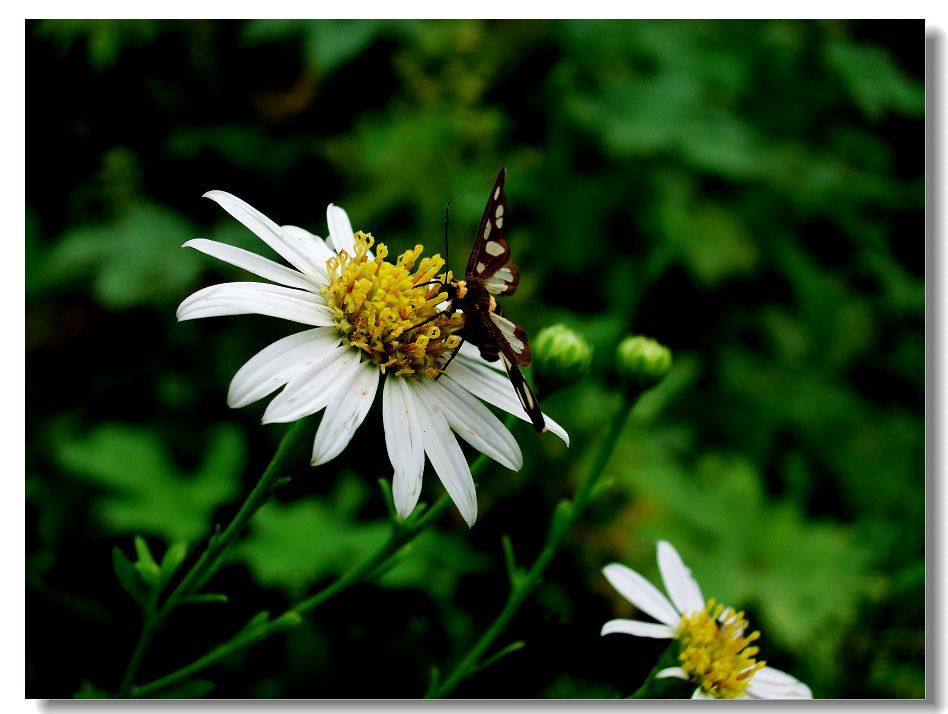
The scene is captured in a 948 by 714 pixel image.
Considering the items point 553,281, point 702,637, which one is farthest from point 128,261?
point 702,637

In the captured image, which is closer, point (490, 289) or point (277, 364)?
point (277, 364)

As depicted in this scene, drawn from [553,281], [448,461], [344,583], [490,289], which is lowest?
[344,583]

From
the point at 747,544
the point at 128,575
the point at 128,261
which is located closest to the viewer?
the point at 128,575

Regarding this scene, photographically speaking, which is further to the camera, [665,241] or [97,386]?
[665,241]

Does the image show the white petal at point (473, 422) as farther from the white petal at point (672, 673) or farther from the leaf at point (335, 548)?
the leaf at point (335, 548)

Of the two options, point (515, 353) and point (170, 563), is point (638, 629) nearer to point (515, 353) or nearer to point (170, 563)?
point (515, 353)

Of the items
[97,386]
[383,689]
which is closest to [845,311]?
[383,689]

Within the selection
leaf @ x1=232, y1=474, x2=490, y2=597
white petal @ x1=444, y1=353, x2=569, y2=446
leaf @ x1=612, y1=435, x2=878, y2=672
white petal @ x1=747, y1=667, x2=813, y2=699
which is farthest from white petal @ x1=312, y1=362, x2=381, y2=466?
Result: leaf @ x1=612, y1=435, x2=878, y2=672

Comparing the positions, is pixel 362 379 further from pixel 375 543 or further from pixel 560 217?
pixel 560 217

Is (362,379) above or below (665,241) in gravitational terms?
below
